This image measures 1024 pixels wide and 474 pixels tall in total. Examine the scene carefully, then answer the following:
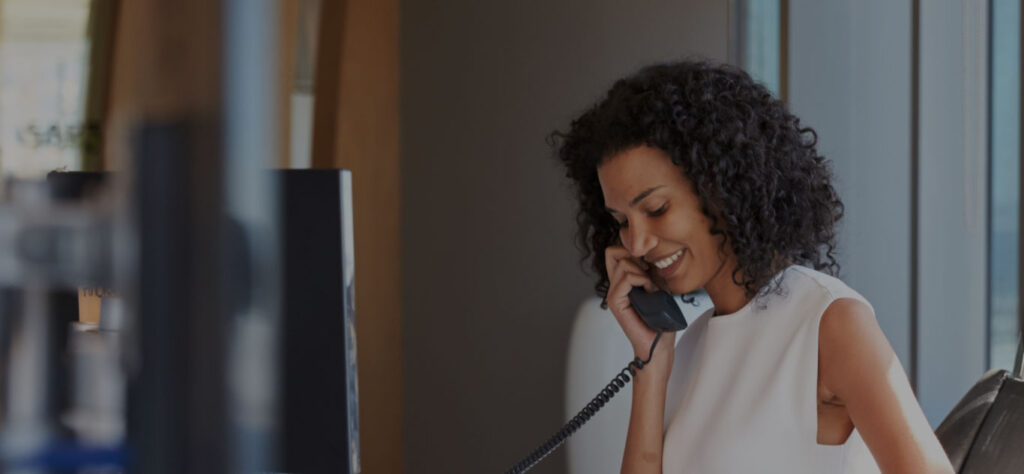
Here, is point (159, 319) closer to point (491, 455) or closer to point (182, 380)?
point (182, 380)

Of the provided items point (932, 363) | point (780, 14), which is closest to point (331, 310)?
point (932, 363)

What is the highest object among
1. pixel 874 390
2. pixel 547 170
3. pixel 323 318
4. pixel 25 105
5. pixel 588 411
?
pixel 547 170

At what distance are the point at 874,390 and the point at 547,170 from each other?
1.90m

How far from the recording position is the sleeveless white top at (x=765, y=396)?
1.38 meters

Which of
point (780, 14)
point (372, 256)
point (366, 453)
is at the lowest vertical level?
point (366, 453)

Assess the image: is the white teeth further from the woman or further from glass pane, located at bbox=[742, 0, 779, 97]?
glass pane, located at bbox=[742, 0, 779, 97]

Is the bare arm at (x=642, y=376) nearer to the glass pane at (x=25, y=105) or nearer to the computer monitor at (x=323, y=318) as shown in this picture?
the computer monitor at (x=323, y=318)

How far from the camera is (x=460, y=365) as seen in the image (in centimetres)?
340

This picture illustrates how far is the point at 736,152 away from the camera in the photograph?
1.46 m

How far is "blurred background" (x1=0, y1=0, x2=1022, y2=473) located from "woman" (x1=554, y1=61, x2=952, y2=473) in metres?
0.50

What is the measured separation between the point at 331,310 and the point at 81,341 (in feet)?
2.44

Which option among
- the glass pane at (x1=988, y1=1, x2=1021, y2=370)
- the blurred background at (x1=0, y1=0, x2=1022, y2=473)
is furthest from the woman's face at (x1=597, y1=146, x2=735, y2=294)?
the glass pane at (x1=988, y1=1, x2=1021, y2=370)

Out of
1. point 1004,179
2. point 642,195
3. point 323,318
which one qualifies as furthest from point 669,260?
point 1004,179

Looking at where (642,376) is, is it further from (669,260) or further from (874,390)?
(874,390)
